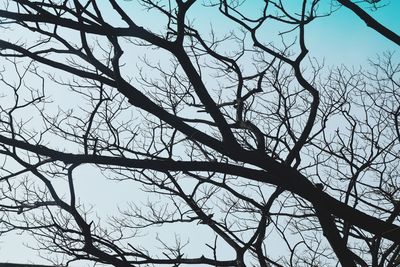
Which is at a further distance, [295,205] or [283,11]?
[295,205]

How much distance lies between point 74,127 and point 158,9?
2264mm

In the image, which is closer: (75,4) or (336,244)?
(75,4)

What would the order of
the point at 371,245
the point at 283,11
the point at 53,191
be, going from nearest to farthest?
1. the point at 53,191
2. the point at 283,11
3. the point at 371,245

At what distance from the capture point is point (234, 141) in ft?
13.0

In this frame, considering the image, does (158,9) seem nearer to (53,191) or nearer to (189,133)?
(189,133)

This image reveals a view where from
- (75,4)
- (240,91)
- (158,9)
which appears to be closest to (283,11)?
(240,91)

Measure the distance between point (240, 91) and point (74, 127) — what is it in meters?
2.66

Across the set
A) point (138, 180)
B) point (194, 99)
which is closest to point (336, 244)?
point (194, 99)

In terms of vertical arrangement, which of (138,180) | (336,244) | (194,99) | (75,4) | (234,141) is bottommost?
(336,244)

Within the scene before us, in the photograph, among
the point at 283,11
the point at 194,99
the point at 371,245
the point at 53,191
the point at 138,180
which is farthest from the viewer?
the point at 138,180

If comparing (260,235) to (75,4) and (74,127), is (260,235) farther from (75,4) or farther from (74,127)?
(75,4)

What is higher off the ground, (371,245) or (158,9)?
(158,9)

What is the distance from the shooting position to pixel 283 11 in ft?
15.1

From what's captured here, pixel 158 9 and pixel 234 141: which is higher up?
pixel 158 9
